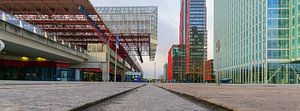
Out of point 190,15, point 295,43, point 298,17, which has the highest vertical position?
point 190,15

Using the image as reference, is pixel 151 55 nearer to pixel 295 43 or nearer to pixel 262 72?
pixel 262 72

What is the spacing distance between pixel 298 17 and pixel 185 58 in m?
117

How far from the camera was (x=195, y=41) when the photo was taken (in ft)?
589

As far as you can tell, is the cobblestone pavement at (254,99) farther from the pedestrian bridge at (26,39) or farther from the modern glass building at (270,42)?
the modern glass building at (270,42)

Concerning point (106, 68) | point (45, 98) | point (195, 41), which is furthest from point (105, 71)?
point (195, 41)

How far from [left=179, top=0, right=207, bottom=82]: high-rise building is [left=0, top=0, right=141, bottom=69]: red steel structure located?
8066 cm

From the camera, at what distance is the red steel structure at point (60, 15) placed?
6481 centimetres

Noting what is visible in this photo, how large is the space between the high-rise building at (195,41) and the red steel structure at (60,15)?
3176 inches

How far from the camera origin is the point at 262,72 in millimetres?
73125

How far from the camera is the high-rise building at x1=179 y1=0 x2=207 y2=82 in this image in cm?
16788

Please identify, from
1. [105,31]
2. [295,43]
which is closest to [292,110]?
[295,43]

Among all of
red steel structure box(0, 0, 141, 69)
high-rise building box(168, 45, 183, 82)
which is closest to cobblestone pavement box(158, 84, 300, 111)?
red steel structure box(0, 0, 141, 69)

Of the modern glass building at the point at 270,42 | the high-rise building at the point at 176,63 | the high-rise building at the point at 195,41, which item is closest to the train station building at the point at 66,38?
the modern glass building at the point at 270,42

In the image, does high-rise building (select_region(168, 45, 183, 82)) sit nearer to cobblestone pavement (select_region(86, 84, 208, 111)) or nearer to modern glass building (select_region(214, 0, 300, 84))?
modern glass building (select_region(214, 0, 300, 84))
